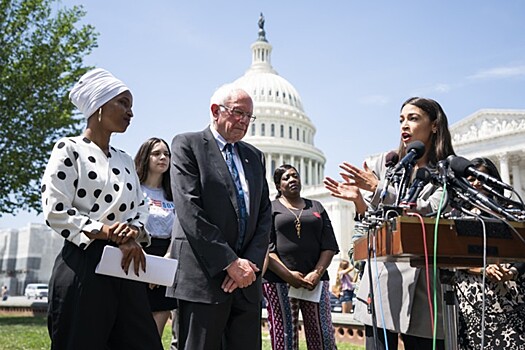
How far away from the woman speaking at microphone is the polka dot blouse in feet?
4.15

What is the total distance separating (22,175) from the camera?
53.7 ft

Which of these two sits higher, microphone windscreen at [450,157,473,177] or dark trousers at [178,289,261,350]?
microphone windscreen at [450,157,473,177]

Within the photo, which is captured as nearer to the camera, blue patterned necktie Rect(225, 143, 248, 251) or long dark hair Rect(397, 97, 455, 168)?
blue patterned necktie Rect(225, 143, 248, 251)

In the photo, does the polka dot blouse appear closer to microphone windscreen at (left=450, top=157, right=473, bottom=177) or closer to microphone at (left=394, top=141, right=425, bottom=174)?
microphone at (left=394, top=141, right=425, bottom=174)

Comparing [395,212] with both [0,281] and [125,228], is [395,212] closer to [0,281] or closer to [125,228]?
[125,228]

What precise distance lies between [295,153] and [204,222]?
82029 millimetres

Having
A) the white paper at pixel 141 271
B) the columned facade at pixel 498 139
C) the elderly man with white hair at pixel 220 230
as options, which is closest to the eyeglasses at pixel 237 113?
the elderly man with white hair at pixel 220 230

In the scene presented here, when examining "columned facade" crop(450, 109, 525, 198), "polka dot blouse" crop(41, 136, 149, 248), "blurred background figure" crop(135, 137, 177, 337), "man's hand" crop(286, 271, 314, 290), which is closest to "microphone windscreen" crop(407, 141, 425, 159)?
"polka dot blouse" crop(41, 136, 149, 248)

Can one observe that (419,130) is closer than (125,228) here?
No

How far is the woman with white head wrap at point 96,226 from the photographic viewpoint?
255 centimetres

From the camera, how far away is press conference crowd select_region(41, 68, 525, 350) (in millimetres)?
2543

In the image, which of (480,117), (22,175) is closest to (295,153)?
(480,117)

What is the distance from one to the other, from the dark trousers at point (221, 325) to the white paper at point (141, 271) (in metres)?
0.31

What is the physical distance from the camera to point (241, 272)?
9.84 feet
